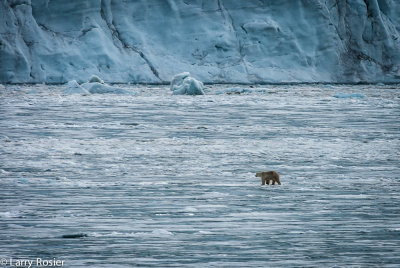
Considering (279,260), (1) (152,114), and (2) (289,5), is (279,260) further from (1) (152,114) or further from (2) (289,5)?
(2) (289,5)

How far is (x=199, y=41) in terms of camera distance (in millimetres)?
31141

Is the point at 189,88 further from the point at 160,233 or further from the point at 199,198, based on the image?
the point at 160,233

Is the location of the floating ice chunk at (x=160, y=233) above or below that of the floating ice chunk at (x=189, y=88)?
above

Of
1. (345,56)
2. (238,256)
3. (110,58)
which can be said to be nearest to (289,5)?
(345,56)

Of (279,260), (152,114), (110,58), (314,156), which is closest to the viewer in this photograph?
(279,260)

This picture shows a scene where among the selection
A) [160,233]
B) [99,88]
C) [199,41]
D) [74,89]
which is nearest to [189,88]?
[99,88]

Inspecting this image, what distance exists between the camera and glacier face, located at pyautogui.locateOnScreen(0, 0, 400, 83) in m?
28.4

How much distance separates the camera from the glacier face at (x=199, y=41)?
93.2 ft

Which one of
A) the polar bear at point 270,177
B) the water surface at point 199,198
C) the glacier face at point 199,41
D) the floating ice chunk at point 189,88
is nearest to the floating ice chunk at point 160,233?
the water surface at point 199,198

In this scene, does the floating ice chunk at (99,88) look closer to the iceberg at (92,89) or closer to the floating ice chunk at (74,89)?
the iceberg at (92,89)

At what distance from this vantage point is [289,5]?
32406mm

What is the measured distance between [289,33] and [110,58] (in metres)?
8.46

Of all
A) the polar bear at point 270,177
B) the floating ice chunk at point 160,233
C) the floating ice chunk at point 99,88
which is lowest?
the floating ice chunk at point 99,88

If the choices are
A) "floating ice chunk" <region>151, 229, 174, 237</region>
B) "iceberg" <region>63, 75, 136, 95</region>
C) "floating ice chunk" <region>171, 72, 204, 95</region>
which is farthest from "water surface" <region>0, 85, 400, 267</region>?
"floating ice chunk" <region>171, 72, 204, 95</region>
